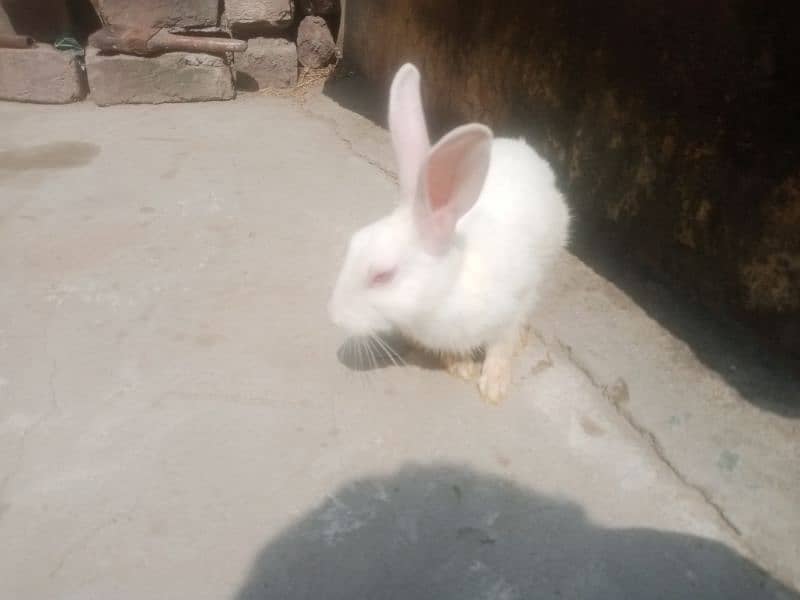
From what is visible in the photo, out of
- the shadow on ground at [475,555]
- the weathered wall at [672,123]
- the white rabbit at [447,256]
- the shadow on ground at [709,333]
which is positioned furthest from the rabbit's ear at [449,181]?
the shadow on ground at [709,333]

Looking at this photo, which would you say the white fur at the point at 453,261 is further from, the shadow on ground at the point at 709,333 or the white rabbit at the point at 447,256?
the shadow on ground at the point at 709,333

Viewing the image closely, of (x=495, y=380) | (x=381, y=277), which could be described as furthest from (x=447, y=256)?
(x=495, y=380)

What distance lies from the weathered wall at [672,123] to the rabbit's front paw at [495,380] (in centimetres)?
93

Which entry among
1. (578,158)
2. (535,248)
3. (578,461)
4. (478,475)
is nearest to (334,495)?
(478,475)

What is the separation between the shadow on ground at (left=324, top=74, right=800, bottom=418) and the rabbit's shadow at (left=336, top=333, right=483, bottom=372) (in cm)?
83

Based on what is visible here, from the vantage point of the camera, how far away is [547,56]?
3.03 m

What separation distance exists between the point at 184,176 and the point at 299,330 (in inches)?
63.7

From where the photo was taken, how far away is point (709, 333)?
8.34 ft

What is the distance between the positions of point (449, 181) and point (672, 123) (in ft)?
3.80

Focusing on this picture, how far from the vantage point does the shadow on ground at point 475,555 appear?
1.68 metres

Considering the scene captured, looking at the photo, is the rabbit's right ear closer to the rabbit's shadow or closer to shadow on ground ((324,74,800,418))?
the rabbit's shadow

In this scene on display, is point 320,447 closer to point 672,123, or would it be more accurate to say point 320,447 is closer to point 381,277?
point 381,277

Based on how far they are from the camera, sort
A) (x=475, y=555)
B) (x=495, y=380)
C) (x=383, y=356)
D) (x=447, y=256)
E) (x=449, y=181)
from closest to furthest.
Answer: (x=475, y=555)
(x=449, y=181)
(x=447, y=256)
(x=495, y=380)
(x=383, y=356)

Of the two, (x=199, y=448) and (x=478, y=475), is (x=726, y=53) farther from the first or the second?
(x=199, y=448)
